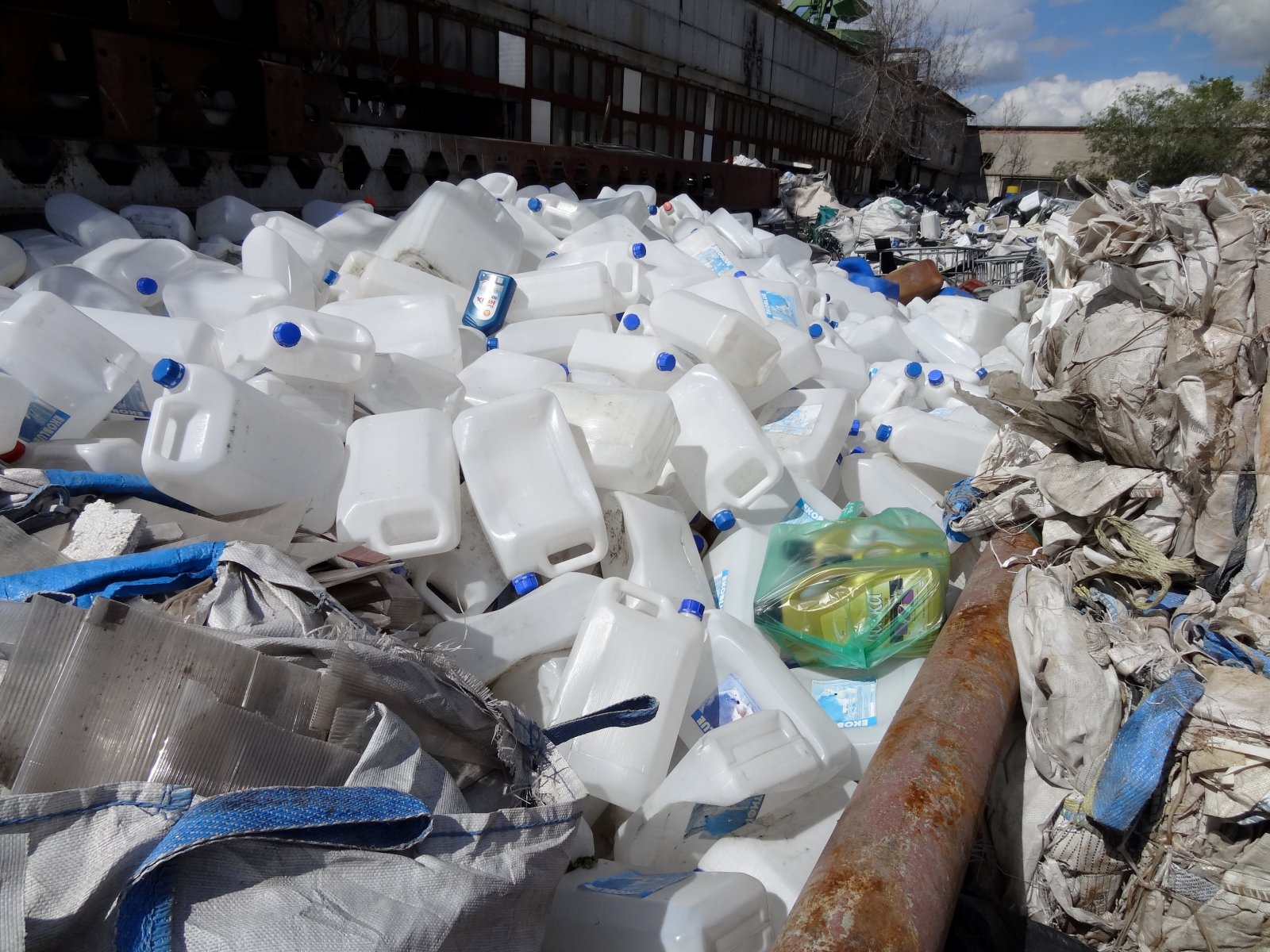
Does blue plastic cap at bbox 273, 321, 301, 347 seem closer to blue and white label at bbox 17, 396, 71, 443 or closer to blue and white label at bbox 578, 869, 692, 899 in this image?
blue and white label at bbox 17, 396, 71, 443

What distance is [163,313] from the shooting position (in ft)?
9.87

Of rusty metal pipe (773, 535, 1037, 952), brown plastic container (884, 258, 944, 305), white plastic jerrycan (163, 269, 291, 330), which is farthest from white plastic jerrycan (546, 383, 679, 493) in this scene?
brown plastic container (884, 258, 944, 305)

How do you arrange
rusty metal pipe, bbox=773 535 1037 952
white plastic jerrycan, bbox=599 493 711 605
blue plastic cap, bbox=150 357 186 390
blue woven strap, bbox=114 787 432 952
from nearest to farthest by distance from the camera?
blue woven strap, bbox=114 787 432 952 < rusty metal pipe, bbox=773 535 1037 952 < blue plastic cap, bbox=150 357 186 390 < white plastic jerrycan, bbox=599 493 711 605

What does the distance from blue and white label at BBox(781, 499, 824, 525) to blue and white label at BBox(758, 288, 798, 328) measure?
1.14 m

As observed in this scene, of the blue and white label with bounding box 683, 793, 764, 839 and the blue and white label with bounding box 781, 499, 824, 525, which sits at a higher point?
the blue and white label with bounding box 781, 499, 824, 525

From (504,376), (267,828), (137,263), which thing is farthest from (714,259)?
(267,828)

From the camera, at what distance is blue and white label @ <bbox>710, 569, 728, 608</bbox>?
2.32 m

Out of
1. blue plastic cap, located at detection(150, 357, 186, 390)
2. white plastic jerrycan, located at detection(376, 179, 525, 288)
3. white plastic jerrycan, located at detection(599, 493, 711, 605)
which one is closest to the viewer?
blue plastic cap, located at detection(150, 357, 186, 390)

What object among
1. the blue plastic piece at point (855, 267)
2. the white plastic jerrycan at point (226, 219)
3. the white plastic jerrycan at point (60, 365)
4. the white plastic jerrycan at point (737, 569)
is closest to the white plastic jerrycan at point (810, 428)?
the white plastic jerrycan at point (737, 569)

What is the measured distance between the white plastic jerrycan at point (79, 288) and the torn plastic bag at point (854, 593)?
2414mm

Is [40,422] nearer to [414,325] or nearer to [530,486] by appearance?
[414,325]

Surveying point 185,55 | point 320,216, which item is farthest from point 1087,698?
point 185,55

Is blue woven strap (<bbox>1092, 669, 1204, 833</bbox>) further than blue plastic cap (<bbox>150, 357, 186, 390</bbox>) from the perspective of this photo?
No

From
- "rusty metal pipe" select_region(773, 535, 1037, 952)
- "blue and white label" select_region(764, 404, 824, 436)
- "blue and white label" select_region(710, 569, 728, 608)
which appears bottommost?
"blue and white label" select_region(710, 569, 728, 608)
